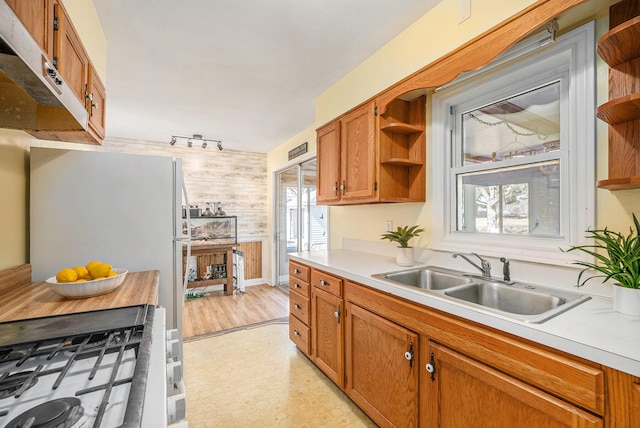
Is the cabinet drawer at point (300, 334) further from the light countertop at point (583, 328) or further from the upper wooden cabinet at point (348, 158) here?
the light countertop at point (583, 328)

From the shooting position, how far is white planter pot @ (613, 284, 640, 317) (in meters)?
1.02

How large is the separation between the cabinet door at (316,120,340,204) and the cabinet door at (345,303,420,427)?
115 centimetres

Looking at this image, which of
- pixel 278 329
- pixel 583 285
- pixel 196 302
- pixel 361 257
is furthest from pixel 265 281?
pixel 583 285

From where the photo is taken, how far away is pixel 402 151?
2.24m

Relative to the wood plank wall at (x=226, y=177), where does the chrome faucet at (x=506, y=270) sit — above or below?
below

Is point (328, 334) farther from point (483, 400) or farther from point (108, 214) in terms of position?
point (108, 214)

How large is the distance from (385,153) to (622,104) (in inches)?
49.9

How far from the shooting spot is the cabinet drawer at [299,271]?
2.39m

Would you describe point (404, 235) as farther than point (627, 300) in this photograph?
Yes

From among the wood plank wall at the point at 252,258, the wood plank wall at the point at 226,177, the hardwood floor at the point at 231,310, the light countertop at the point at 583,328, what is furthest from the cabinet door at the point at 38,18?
the wood plank wall at the point at 252,258

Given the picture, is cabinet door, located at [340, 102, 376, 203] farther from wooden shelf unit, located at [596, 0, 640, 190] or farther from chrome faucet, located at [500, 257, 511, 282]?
wooden shelf unit, located at [596, 0, 640, 190]

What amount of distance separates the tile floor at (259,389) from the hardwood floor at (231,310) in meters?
0.41

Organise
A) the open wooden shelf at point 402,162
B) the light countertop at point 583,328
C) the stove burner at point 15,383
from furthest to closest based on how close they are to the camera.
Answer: the open wooden shelf at point 402,162, the light countertop at point 583,328, the stove burner at point 15,383

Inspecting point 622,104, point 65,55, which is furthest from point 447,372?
point 65,55
